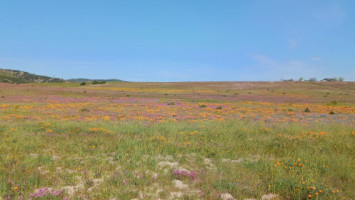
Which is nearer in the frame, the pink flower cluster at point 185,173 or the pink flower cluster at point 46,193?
the pink flower cluster at point 46,193

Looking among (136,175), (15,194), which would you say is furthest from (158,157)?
(15,194)

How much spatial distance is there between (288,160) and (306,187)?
2.17 m

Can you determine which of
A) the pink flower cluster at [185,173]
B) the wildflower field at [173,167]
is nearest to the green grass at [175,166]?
the wildflower field at [173,167]

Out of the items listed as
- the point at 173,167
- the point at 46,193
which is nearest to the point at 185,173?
the point at 173,167

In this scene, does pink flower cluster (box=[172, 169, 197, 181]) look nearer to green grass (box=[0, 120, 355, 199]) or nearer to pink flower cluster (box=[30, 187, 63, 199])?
green grass (box=[0, 120, 355, 199])

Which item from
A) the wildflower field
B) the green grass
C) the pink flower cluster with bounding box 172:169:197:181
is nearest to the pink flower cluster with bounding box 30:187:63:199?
the wildflower field

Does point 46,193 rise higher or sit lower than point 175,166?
higher

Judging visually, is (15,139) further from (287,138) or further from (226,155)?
(287,138)

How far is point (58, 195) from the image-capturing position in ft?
15.8

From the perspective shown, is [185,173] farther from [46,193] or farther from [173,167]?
[46,193]

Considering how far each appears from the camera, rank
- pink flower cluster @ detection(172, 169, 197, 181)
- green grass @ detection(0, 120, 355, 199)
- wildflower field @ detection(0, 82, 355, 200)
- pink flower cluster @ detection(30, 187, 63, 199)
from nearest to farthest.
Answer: pink flower cluster @ detection(30, 187, 63, 199) < wildflower field @ detection(0, 82, 355, 200) < green grass @ detection(0, 120, 355, 199) < pink flower cluster @ detection(172, 169, 197, 181)

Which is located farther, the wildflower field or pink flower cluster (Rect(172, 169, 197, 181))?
pink flower cluster (Rect(172, 169, 197, 181))

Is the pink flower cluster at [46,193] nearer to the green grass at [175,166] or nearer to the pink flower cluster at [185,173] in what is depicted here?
the green grass at [175,166]

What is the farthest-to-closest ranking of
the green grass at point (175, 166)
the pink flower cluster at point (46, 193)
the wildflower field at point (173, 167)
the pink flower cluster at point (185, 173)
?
the pink flower cluster at point (185, 173), the green grass at point (175, 166), the wildflower field at point (173, 167), the pink flower cluster at point (46, 193)
